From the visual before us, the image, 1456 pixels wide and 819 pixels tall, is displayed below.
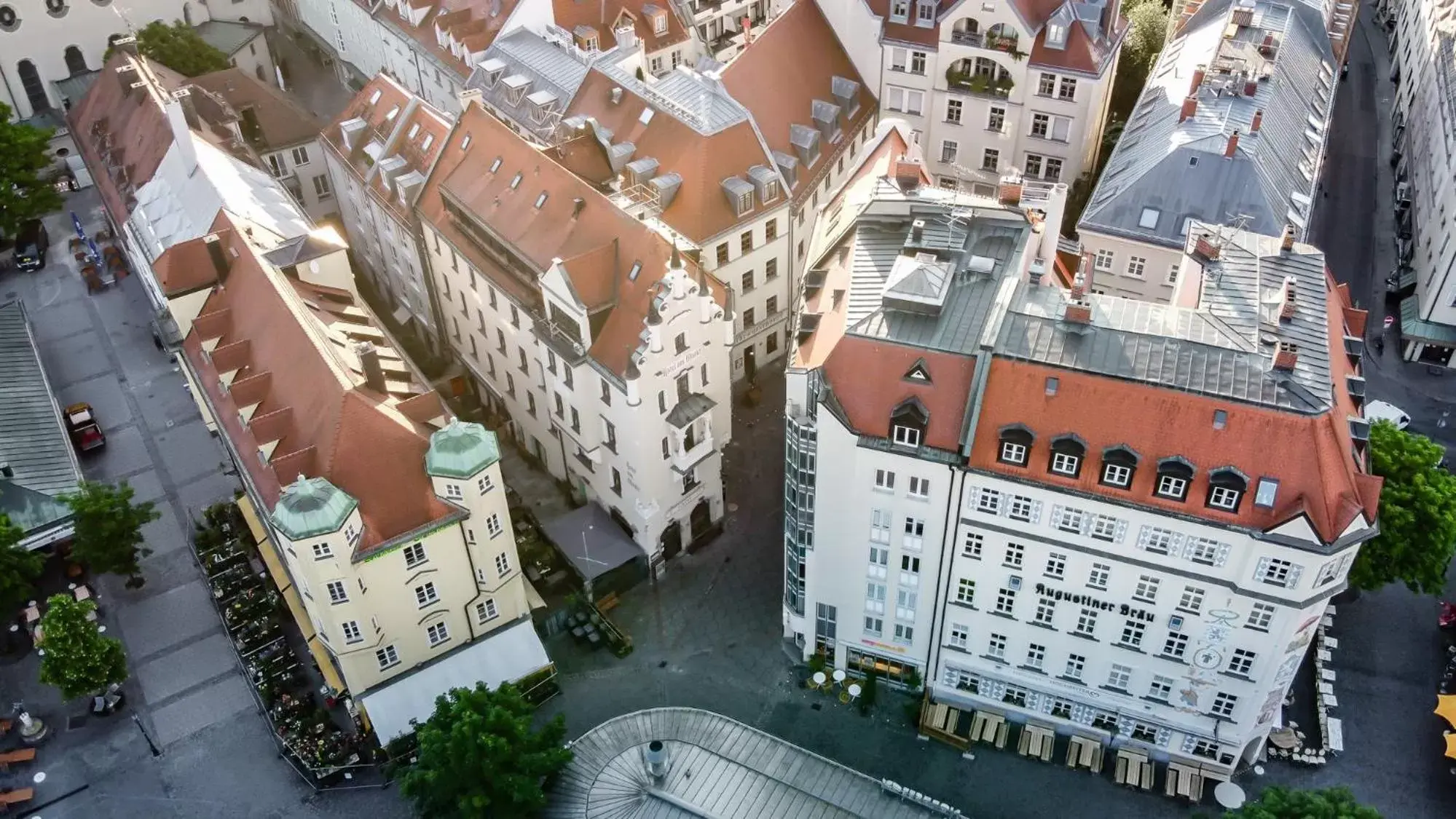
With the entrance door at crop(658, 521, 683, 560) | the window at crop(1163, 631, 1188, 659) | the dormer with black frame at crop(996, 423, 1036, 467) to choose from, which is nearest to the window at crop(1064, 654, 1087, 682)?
the window at crop(1163, 631, 1188, 659)

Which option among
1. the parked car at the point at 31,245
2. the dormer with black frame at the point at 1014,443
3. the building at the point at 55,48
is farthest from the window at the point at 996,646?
the building at the point at 55,48

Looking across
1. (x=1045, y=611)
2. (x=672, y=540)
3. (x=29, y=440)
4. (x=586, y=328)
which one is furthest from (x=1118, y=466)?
(x=29, y=440)

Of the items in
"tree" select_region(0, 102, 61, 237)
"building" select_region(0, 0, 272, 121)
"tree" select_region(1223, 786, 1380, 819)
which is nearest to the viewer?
"tree" select_region(1223, 786, 1380, 819)

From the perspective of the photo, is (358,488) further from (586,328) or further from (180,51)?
(180,51)

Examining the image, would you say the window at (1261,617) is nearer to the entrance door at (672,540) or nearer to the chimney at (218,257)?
the entrance door at (672,540)

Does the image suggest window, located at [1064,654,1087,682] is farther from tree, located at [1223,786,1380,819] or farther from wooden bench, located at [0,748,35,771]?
wooden bench, located at [0,748,35,771]

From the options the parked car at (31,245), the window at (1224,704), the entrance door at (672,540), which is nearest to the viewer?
the window at (1224,704)

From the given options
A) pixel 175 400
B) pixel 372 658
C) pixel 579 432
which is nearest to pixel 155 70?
pixel 175 400
